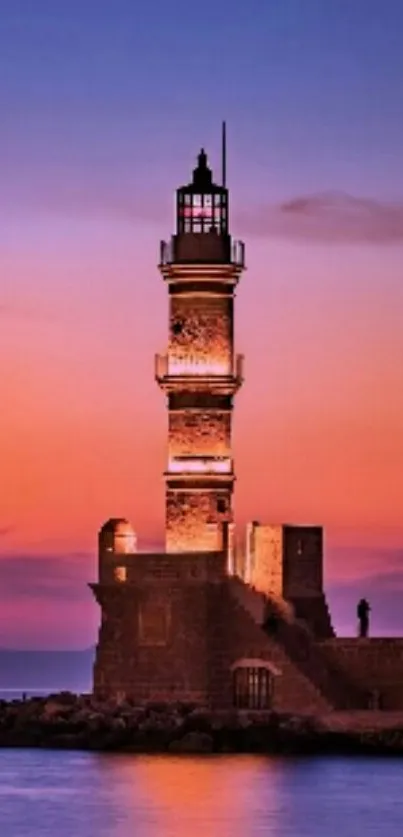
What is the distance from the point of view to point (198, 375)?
81.1 meters

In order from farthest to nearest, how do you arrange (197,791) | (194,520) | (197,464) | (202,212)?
(202,212)
(197,464)
(194,520)
(197,791)

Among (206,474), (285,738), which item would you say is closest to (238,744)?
(285,738)

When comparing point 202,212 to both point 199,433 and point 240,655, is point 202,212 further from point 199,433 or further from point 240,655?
point 240,655

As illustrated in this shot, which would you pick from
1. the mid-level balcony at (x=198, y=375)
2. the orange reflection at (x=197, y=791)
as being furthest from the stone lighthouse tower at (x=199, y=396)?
the orange reflection at (x=197, y=791)

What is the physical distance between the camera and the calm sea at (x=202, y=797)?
6869 cm

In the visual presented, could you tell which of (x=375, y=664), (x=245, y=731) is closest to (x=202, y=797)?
(x=245, y=731)

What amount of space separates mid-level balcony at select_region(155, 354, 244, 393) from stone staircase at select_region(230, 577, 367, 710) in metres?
4.45

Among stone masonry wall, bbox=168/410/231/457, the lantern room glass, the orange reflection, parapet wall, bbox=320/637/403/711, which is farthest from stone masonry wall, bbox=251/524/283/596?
the lantern room glass

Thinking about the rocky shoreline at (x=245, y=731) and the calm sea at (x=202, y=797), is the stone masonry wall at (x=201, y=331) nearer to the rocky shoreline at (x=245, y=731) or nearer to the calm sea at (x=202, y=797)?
the rocky shoreline at (x=245, y=731)

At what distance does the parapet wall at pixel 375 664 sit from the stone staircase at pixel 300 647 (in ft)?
0.59

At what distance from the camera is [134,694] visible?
264 ft

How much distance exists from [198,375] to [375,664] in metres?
7.56

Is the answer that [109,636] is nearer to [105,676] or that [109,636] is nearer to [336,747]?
[105,676]

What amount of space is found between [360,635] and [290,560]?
3615 millimetres
